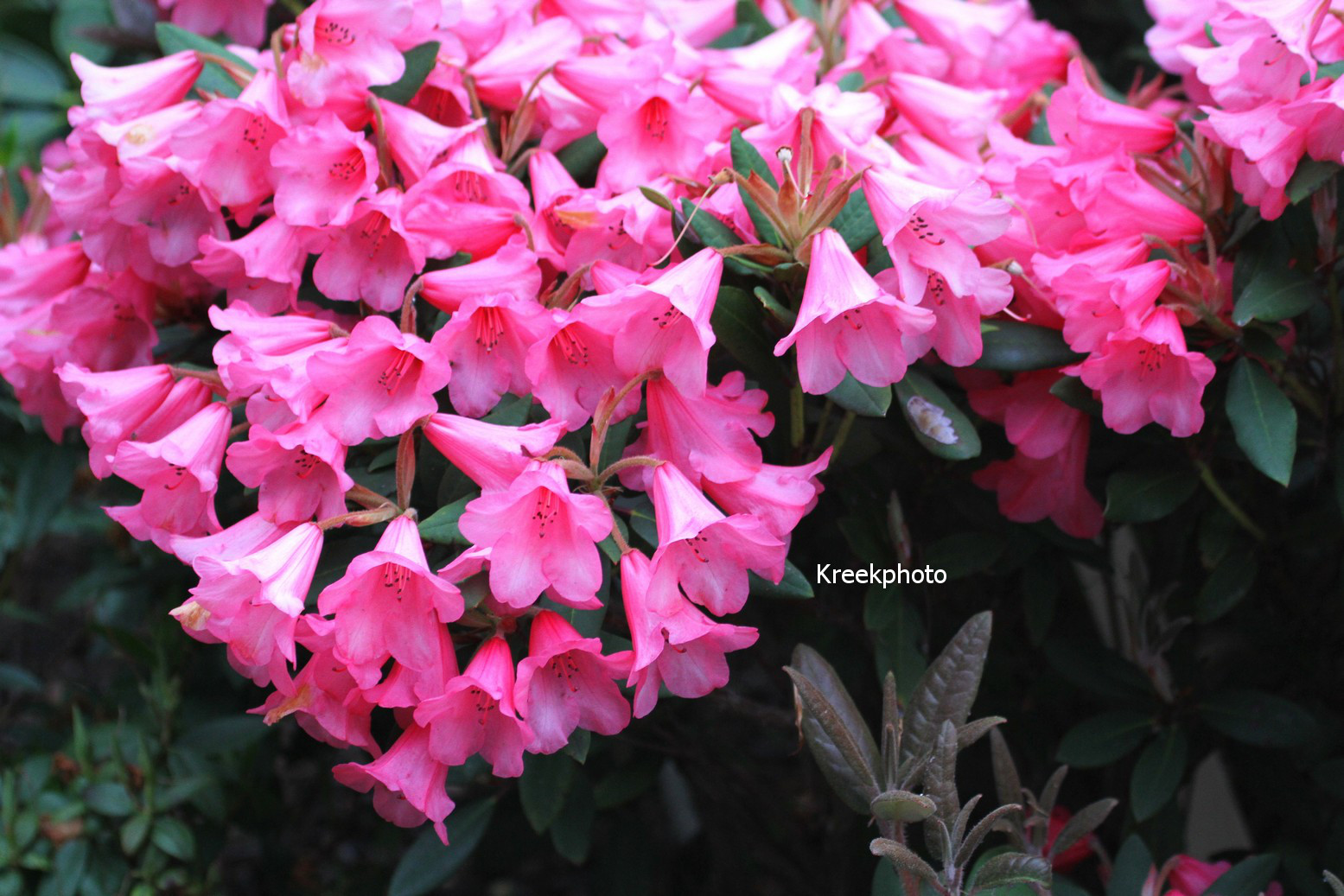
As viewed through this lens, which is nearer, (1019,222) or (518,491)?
(518,491)

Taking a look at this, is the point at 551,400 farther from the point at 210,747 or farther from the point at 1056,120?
the point at 210,747

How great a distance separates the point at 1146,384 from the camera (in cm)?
88

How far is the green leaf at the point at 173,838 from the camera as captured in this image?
1212mm

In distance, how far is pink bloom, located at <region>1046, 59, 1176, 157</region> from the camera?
3.26 ft

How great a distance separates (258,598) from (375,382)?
0.59 ft

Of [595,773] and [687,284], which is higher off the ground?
[687,284]

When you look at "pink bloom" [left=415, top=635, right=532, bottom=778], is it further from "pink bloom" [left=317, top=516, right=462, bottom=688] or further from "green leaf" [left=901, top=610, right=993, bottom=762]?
"green leaf" [left=901, top=610, right=993, bottom=762]

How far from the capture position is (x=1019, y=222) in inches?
37.5

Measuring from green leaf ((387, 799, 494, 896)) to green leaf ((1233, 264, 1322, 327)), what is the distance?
97 centimetres

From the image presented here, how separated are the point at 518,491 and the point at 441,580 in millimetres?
79

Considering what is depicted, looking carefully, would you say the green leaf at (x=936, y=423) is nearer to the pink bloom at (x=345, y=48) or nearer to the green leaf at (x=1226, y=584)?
the green leaf at (x=1226, y=584)

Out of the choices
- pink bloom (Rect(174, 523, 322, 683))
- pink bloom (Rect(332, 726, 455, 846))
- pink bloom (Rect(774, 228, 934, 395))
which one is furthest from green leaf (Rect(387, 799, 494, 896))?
pink bloom (Rect(774, 228, 934, 395))

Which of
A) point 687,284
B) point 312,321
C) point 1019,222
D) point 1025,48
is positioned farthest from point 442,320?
point 1025,48

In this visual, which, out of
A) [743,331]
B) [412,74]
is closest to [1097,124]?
[743,331]
